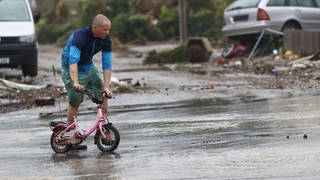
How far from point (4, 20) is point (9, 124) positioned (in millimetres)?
8711

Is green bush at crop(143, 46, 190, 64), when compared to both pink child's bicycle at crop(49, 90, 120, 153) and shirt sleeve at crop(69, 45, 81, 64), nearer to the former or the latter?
pink child's bicycle at crop(49, 90, 120, 153)

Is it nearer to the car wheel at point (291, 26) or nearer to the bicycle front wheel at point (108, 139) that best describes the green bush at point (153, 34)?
the car wheel at point (291, 26)

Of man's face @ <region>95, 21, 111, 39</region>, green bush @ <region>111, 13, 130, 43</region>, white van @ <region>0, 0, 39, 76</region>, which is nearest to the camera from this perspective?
man's face @ <region>95, 21, 111, 39</region>

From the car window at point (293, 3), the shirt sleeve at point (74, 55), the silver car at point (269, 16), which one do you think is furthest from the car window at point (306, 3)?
the shirt sleeve at point (74, 55)

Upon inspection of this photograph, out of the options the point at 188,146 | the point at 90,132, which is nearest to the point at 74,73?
the point at 90,132

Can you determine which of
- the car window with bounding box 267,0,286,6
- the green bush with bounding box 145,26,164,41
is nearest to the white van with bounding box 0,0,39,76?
the car window with bounding box 267,0,286,6

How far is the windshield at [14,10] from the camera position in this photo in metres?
21.7

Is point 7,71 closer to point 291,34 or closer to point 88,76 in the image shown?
point 291,34

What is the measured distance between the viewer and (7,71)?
2292 centimetres

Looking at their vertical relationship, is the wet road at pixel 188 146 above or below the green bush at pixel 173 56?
above

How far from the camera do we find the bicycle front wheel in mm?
9727

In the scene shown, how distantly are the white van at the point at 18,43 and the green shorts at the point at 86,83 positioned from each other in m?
10.6

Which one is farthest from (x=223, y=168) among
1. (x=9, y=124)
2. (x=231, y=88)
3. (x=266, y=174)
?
(x=231, y=88)

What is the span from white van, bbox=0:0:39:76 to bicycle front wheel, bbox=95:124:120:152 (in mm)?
11185
